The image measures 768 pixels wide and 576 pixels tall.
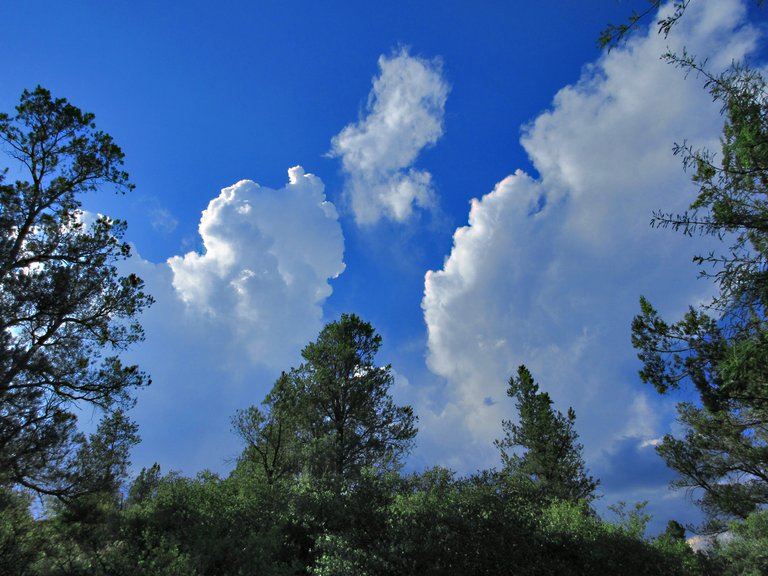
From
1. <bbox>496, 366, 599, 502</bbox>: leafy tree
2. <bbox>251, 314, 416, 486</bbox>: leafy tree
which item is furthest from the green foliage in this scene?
<bbox>496, 366, 599, 502</bbox>: leafy tree

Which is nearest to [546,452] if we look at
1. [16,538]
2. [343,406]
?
[343,406]

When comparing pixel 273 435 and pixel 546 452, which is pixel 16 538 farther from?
pixel 546 452

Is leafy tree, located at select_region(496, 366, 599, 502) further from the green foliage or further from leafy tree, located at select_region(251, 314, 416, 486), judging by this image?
the green foliage

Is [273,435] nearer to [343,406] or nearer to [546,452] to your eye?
[343,406]

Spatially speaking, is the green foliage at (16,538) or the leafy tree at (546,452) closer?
the green foliage at (16,538)

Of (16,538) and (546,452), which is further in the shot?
(546,452)

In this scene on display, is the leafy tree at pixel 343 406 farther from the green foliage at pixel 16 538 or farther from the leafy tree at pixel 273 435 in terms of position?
the green foliage at pixel 16 538

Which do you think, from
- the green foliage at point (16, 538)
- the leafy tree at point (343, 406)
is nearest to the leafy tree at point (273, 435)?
the leafy tree at point (343, 406)

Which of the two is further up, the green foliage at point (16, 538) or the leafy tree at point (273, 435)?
the leafy tree at point (273, 435)

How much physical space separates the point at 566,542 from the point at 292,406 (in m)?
17.1

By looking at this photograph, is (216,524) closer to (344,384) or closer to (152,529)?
(152,529)

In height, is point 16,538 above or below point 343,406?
below

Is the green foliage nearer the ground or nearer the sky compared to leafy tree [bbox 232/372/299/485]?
nearer the ground

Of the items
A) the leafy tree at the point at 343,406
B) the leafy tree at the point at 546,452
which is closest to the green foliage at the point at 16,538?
the leafy tree at the point at 343,406
